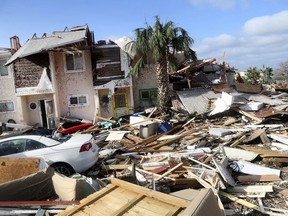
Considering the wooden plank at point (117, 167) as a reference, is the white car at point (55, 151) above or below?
above

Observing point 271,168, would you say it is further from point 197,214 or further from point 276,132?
point 197,214

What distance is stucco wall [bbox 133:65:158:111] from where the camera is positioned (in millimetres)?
21062

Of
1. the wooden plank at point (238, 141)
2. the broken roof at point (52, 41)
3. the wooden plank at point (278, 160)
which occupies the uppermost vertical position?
the broken roof at point (52, 41)

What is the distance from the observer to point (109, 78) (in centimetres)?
2025

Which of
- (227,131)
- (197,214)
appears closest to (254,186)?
(197,214)

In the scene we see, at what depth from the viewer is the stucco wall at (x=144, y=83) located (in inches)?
829

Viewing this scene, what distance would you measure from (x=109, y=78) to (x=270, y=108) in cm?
1105

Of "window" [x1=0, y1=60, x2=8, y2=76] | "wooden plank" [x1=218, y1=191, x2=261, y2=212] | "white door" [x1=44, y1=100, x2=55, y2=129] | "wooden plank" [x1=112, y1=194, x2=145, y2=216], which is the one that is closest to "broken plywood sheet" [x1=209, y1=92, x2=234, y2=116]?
"wooden plank" [x1=218, y1=191, x2=261, y2=212]

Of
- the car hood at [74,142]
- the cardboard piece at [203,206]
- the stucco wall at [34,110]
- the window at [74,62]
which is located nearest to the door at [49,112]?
the stucco wall at [34,110]

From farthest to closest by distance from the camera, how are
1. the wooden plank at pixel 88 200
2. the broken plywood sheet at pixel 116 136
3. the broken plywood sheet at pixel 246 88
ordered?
the broken plywood sheet at pixel 246 88 < the broken plywood sheet at pixel 116 136 < the wooden plank at pixel 88 200

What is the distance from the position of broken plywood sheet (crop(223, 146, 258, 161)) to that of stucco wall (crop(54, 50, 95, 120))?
13.1m

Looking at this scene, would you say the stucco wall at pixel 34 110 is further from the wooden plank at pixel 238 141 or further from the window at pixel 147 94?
the wooden plank at pixel 238 141

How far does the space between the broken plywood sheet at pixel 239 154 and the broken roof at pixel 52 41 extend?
12.3m

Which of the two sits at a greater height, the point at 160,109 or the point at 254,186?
the point at 160,109
